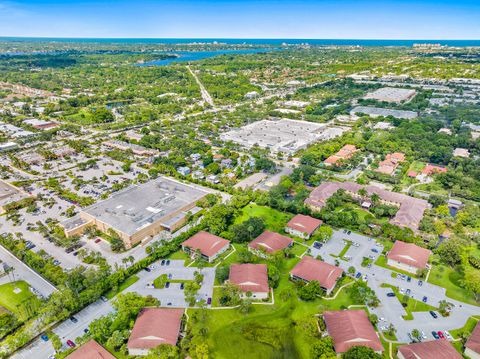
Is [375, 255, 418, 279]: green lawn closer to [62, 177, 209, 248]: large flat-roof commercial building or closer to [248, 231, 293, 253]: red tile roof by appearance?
[248, 231, 293, 253]: red tile roof

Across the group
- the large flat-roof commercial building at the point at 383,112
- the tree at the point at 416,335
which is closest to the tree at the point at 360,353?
the tree at the point at 416,335

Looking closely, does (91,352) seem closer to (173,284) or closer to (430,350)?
(173,284)

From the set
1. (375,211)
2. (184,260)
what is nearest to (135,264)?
(184,260)

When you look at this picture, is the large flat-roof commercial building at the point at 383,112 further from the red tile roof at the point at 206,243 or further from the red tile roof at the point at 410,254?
the red tile roof at the point at 206,243

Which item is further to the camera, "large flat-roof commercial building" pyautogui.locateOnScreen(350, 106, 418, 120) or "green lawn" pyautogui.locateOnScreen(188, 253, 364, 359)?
"large flat-roof commercial building" pyautogui.locateOnScreen(350, 106, 418, 120)

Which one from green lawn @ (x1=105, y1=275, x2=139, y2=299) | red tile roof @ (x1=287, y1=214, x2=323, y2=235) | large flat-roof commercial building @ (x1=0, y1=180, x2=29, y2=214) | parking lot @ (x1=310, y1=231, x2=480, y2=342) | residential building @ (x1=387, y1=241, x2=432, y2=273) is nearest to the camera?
parking lot @ (x1=310, y1=231, x2=480, y2=342)

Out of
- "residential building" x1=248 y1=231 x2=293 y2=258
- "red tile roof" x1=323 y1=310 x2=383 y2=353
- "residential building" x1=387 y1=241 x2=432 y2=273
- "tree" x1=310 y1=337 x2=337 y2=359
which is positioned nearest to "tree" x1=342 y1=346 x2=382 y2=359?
"red tile roof" x1=323 y1=310 x2=383 y2=353
